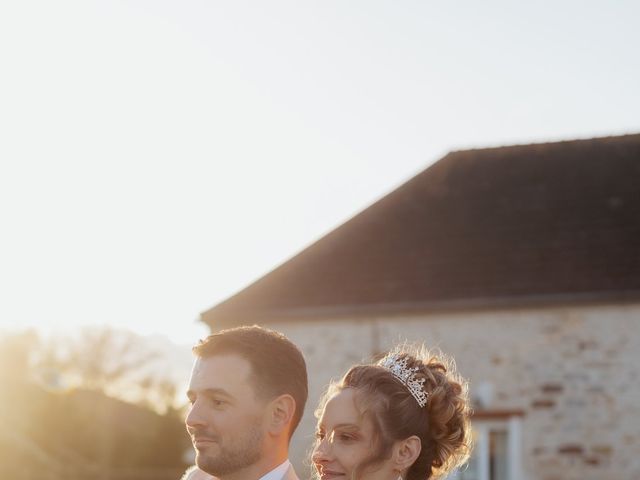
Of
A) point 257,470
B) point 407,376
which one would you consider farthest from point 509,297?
point 257,470

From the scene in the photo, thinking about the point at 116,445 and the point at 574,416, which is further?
the point at 116,445

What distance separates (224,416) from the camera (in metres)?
3.63

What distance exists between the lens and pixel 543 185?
19328 mm

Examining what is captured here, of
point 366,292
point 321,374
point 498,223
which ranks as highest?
point 498,223

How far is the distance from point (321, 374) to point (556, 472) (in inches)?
158

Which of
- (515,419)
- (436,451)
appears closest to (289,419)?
(436,451)

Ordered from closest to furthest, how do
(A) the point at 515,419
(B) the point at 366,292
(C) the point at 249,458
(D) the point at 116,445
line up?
(C) the point at 249,458, (A) the point at 515,419, (B) the point at 366,292, (D) the point at 116,445

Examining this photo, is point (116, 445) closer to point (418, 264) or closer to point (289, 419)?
point (418, 264)

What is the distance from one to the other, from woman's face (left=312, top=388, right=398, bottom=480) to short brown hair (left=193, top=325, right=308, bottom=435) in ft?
0.43

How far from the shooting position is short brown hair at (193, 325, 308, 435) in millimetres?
3713

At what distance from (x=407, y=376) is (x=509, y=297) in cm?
1399

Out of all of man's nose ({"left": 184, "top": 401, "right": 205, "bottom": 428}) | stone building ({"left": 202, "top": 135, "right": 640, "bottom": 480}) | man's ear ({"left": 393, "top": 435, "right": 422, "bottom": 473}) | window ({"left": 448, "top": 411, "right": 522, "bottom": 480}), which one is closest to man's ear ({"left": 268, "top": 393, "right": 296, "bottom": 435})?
man's nose ({"left": 184, "top": 401, "right": 205, "bottom": 428})

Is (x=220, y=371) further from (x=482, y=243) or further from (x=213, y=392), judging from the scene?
(x=482, y=243)

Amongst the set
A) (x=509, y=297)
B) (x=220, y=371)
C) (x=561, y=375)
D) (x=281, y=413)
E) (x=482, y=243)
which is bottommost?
(x=281, y=413)
